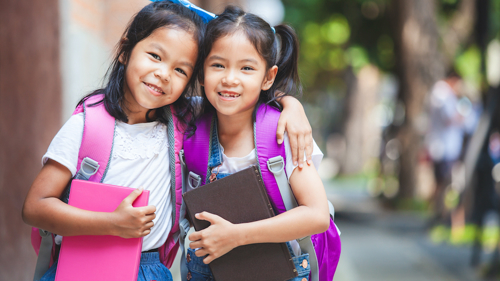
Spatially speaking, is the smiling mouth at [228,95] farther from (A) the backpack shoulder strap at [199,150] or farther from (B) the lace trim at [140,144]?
(B) the lace trim at [140,144]

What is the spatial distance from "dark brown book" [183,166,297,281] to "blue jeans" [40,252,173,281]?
0.74 ft

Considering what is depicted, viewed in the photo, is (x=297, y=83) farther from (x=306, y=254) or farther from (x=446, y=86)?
(x=446, y=86)

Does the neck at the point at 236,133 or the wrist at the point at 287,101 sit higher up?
the wrist at the point at 287,101

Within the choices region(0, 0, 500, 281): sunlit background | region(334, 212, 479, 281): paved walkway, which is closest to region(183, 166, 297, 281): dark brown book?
region(0, 0, 500, 281): sunlit background

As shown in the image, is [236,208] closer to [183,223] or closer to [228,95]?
[183,223]

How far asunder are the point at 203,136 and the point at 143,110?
28 cm

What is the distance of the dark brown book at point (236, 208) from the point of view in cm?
180

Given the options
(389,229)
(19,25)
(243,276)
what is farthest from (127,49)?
(389,229)

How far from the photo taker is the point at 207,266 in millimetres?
1968

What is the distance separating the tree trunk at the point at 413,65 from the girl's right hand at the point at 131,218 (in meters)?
7.98

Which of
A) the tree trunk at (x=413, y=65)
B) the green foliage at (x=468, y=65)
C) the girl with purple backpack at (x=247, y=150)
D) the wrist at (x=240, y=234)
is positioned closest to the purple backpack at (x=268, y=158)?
the girl with purple backpack at (x=247, y=150)

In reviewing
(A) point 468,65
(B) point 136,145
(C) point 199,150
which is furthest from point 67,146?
(A) point 468,65

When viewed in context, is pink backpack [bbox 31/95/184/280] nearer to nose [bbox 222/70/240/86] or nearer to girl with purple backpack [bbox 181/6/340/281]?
girl with purple backpack [bbox 181/6/340/281]

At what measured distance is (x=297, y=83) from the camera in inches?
86.6
